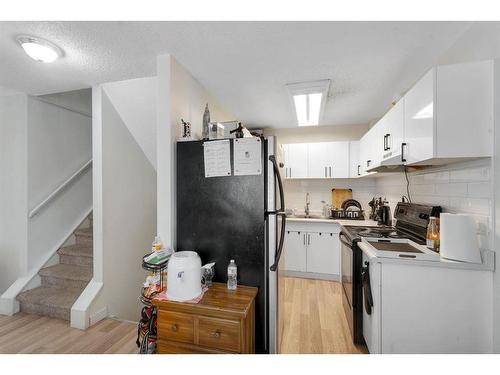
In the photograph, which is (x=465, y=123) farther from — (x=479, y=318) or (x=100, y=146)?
(x=100, y=146)

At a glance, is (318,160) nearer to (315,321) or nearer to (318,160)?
(318,160)

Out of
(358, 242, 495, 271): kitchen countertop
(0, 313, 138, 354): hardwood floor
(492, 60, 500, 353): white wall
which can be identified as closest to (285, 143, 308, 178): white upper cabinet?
(358, 242, 495, 271): kitchen countertop

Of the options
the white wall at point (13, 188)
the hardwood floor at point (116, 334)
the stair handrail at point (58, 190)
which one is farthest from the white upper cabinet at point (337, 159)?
the white wall at point (13, 188)

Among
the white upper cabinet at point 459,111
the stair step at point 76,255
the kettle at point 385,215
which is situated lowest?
the stair step at point 76,255

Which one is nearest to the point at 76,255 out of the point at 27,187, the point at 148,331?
the point at 27,187

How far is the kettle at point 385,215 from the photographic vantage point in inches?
113

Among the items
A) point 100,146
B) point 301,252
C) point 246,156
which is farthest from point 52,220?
point 301,252

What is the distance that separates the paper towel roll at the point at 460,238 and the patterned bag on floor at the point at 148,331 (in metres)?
1.99

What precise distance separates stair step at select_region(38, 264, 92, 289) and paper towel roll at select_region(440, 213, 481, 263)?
10.9 ft

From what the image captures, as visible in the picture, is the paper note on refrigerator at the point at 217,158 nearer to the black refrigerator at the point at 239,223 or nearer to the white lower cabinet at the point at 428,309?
the black refrigerator at the point at 239,223

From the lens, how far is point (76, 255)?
2744 millimetres

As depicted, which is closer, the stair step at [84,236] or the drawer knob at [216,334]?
the drawer knob at [216,334]
